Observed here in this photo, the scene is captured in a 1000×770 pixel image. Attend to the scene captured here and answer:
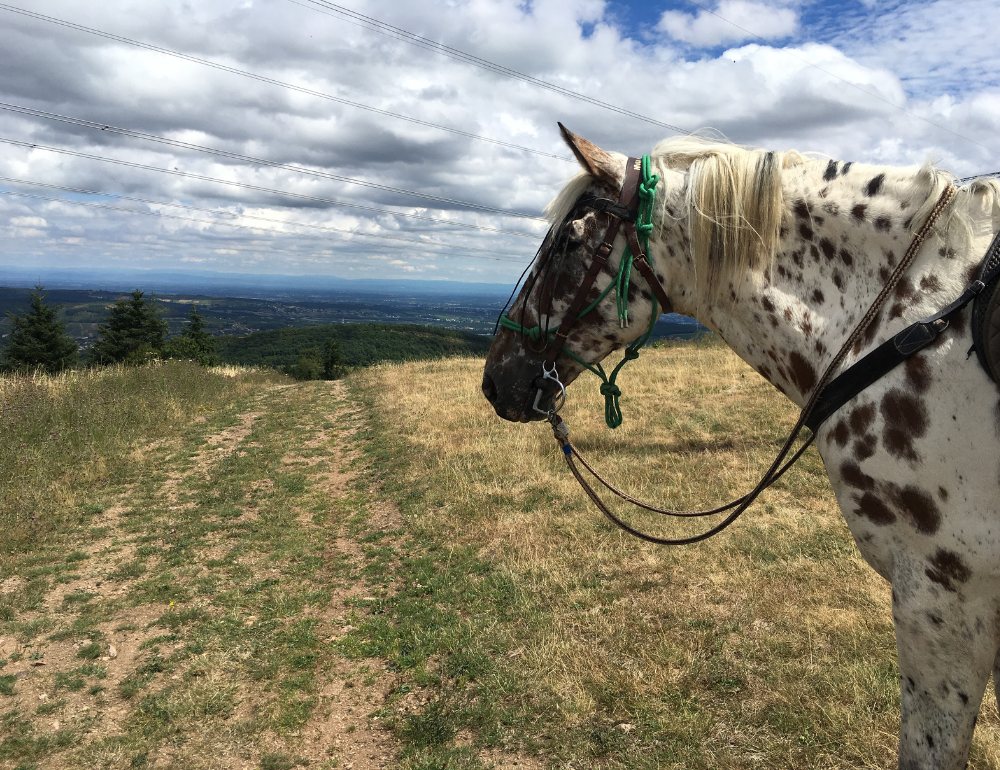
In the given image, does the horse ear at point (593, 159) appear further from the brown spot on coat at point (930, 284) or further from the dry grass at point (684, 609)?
the dry grass at point (684, 609)

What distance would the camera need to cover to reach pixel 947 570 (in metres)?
1.70

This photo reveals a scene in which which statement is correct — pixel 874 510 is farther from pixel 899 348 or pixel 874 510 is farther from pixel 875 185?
pixel 875 185

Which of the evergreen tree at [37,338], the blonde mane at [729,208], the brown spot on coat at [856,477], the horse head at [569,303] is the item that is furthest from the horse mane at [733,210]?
the evergreen tree at [37,338]

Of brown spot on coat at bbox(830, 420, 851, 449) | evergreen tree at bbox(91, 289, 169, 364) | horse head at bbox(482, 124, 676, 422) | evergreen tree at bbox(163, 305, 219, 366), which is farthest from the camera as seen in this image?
evergreen tree at bbox(163, 305, 219, 366)

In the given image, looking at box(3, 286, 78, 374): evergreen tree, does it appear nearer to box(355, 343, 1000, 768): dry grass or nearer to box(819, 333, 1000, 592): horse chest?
box(355, 343, 1000, 768): dry grass

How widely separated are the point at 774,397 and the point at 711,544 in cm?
636

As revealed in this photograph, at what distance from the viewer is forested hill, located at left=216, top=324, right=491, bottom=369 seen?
191 ft

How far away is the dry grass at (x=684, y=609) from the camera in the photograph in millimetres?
3242

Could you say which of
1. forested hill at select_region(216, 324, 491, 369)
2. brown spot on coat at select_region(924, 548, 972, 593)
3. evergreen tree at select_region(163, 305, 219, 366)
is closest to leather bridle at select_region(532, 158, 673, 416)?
brown spot on coat at select_region(924, 548, 972, 593)

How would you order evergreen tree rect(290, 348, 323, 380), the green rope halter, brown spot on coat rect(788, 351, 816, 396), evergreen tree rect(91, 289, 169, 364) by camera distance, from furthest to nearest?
evergreen tree rect(290, 348, 323, 380)
evergreen tree rect(91, 289, 169, 364)
the green rope halter
brown spot on coat rect(788, 351, 816, 396)

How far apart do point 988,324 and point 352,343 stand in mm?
64201

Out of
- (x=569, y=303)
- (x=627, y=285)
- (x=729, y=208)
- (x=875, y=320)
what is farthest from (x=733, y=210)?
(x=569, y=303)

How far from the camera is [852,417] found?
1.83 metres

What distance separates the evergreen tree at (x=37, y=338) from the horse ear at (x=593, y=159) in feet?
116
